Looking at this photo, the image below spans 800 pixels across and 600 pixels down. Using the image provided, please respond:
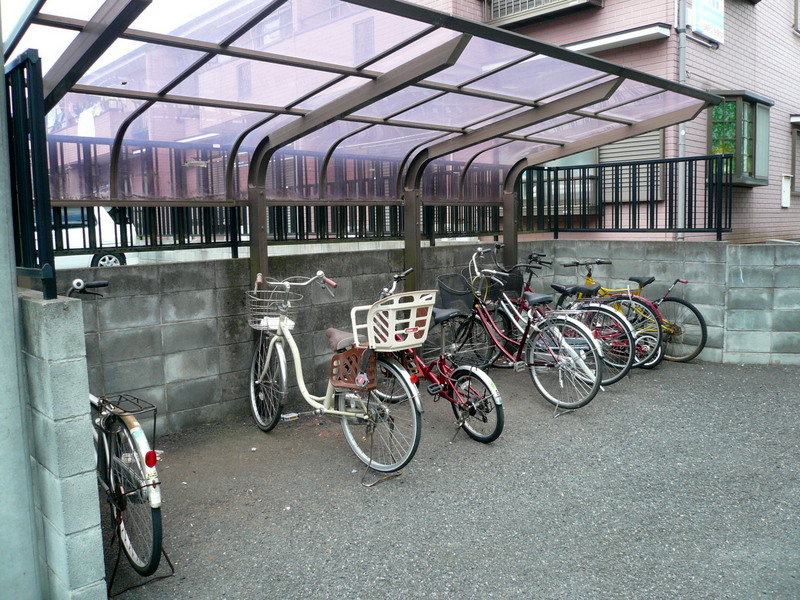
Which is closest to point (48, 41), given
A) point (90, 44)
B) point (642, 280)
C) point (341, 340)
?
point (90, 44)

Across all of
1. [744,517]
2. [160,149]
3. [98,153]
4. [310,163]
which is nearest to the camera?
[744,517]

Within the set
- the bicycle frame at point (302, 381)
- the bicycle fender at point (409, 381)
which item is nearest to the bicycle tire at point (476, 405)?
the bicycle fender at point (409, 381)

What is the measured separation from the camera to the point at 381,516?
3654 millimetres

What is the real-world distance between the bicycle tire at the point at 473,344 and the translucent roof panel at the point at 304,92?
1539mm

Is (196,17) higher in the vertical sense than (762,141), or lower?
lower

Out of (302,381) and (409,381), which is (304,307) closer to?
(302,381)

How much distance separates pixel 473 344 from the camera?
6.10 m

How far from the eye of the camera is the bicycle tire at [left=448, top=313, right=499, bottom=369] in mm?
6023

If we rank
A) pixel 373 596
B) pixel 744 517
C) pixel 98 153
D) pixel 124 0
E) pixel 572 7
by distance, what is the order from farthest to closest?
pixel 572 7
pixel 98 153
pixel 744 517
pixel 124 0
pixel 373 596

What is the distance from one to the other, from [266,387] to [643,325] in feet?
12.9

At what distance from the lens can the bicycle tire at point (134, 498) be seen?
2.88 meters

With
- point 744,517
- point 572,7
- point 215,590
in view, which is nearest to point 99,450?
point 215,590

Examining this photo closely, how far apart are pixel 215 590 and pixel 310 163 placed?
3957 millimetres

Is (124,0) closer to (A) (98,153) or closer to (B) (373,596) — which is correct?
(A) (98,153)
